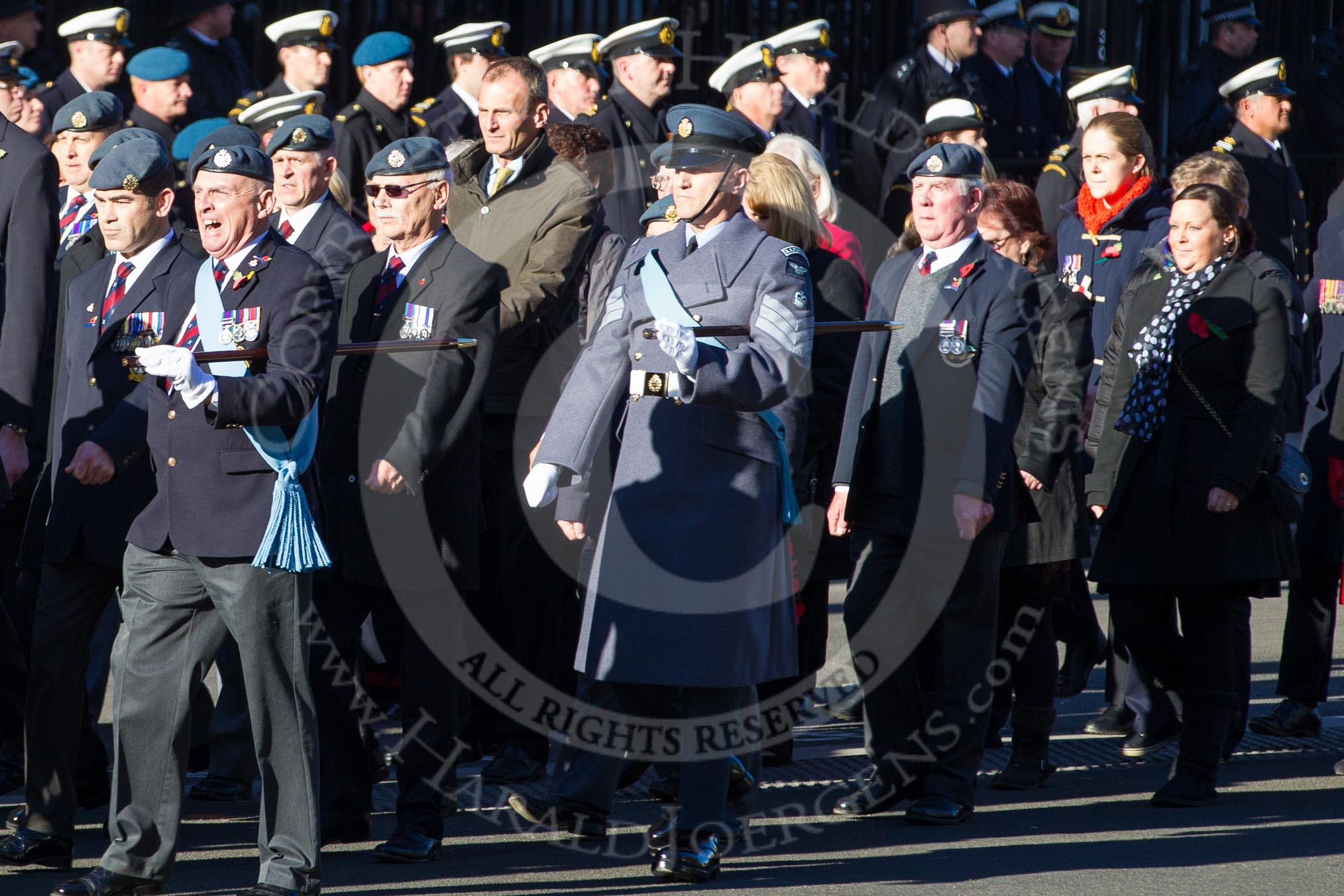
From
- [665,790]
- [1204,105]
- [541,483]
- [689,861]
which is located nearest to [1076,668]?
[665,790]

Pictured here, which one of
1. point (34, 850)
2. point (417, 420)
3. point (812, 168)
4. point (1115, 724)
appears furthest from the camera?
point (1115, 724)

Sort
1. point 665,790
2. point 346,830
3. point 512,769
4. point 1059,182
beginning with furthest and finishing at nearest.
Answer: point 1059,182 < point 512,769 < point 665,790 < point 346,830

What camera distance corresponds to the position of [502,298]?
20.2ft

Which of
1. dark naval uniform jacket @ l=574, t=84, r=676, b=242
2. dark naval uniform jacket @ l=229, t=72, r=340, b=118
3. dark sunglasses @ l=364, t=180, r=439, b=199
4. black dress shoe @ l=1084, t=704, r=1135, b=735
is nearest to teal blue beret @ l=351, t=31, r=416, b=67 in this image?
dark naval uniform jacket @ l=229, t=72, r=340, b=118

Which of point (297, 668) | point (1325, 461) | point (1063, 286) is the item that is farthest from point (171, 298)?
point (1325, 461)

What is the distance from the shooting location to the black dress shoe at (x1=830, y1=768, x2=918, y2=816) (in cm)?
570

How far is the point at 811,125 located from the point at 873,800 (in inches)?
176

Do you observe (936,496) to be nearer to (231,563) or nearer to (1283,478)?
(1283,478)

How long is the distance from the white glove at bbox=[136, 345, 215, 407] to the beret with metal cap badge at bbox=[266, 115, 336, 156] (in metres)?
1.87

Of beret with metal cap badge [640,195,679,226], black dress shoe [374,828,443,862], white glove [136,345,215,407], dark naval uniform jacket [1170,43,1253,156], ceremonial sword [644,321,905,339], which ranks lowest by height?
black dress shoe [374,828,443,862]

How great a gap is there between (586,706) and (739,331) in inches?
45.3

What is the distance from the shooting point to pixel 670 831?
5.01 m

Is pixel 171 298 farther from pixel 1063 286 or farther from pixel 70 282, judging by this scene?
pixel 1063 286

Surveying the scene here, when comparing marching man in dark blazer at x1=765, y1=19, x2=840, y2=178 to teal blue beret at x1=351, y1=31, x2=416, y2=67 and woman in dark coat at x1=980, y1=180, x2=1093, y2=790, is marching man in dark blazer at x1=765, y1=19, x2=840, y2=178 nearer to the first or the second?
teal blue beret at x1=351, y1=31, x2=416, y2=67
